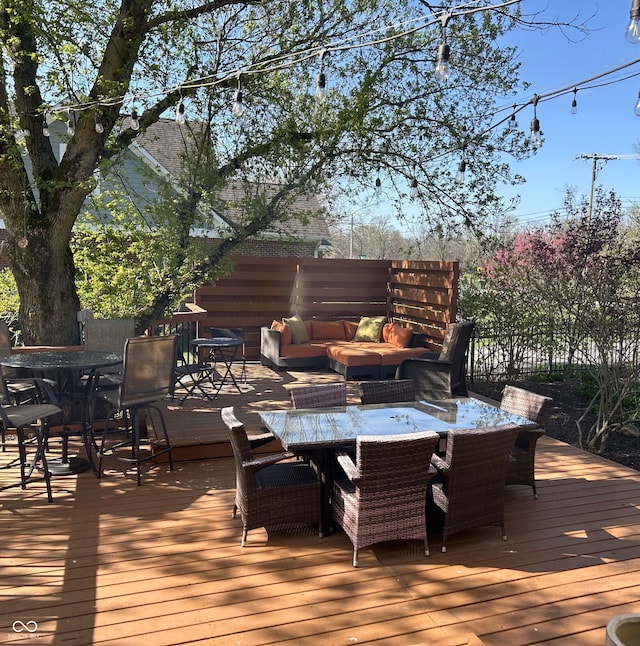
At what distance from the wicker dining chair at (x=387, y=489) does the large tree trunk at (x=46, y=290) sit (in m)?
4.13

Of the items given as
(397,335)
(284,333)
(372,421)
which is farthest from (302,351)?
(372,421)

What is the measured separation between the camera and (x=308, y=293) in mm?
9461

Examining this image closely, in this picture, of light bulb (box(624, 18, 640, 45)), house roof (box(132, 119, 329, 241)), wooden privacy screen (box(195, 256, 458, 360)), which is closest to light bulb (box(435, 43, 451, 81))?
light bulb (box(624, 18, 640, 45))

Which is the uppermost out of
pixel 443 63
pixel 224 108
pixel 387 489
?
pixel 224 108

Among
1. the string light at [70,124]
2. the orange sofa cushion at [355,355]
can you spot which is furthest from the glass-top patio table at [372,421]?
the string light at [70,124]

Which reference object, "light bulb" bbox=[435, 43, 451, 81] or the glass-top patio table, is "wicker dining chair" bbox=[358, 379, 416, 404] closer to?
the glass-top patio table

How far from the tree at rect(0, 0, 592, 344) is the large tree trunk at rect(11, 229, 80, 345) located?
0.01m

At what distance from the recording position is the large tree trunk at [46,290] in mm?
5766

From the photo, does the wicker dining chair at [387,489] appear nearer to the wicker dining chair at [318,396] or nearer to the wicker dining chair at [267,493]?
the wicker dining chair at [267,493]

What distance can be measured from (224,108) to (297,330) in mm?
3292

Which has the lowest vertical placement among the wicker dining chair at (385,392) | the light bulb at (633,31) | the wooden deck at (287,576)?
the wooden deck at (287,576)

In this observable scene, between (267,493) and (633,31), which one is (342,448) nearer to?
(267,493)

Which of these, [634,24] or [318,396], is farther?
[318,396]

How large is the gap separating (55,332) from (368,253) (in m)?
23.1
